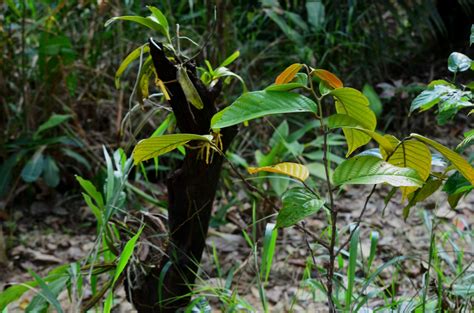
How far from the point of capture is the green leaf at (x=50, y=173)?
277 centimetres

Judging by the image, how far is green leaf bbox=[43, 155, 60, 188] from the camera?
2771 millimetres

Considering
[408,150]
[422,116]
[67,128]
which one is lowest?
[422,116]

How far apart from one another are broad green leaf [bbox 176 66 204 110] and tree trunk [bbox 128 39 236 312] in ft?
0.22

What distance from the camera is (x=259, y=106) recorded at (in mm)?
1104

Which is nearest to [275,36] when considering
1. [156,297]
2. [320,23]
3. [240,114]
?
[320,23]

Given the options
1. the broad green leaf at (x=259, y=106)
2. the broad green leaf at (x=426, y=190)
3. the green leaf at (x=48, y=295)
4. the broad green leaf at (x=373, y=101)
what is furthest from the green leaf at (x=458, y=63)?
the broad green leaf at (x=373, y=101)

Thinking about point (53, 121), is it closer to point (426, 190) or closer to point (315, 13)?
point (315, 13)

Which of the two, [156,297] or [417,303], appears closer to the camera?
[417,303]

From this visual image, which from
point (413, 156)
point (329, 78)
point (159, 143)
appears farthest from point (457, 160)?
point (159, 143)

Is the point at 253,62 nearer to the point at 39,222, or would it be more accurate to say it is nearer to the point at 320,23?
the point at 320,23

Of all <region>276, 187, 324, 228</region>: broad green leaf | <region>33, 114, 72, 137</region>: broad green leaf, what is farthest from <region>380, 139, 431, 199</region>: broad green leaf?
<region>33, 114, 72, 137</region>: broad green leaf

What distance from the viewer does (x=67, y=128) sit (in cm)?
299

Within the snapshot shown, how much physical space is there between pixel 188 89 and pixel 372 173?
1.36 ft

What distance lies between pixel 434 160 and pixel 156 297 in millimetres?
810
